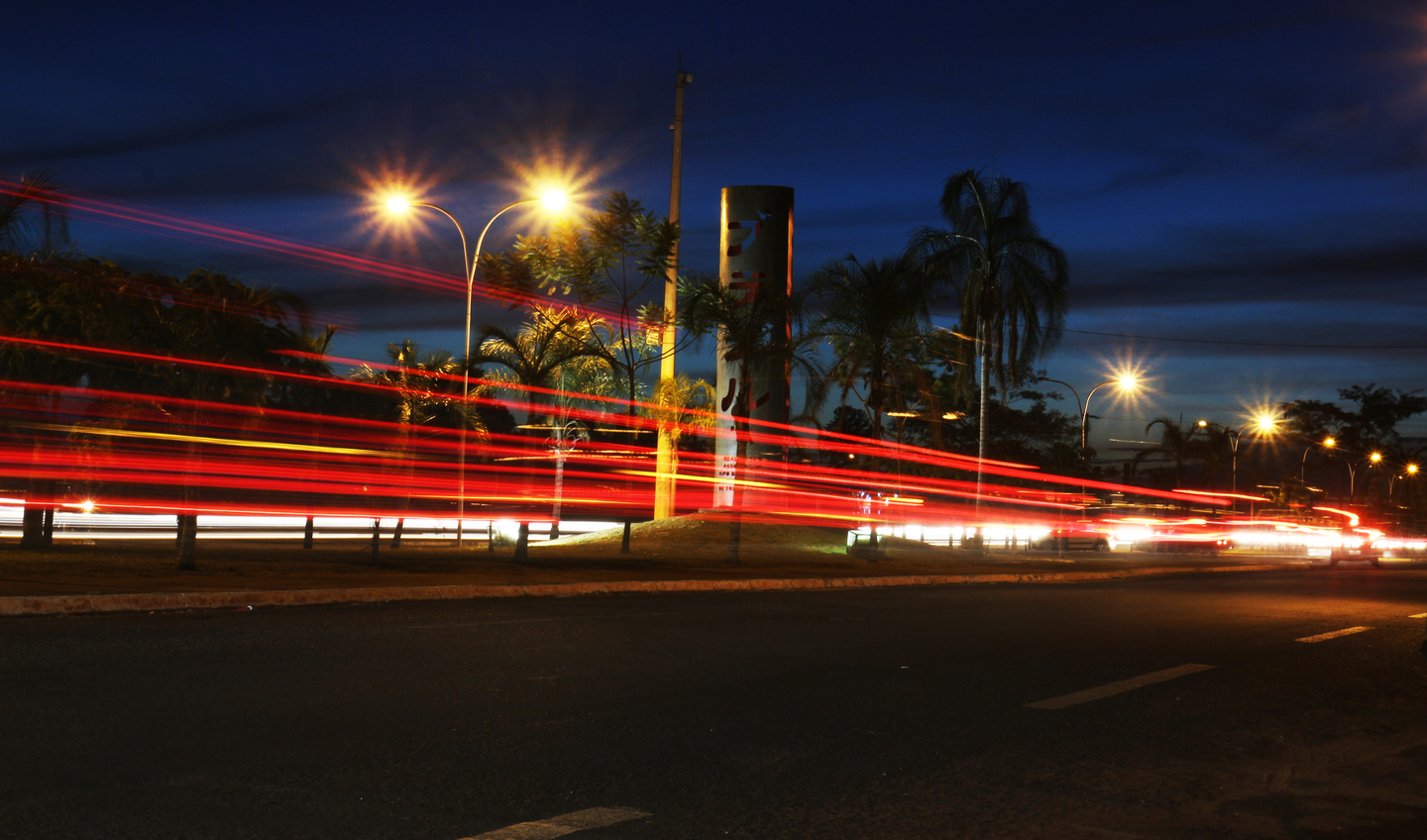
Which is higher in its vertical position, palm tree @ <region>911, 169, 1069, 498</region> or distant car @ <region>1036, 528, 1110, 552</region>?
palm tree @ <region>911, 169, 1069, 498</region>

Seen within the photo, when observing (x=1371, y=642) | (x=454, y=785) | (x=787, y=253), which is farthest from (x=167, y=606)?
(x=787, y=253)

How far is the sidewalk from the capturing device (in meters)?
12.8

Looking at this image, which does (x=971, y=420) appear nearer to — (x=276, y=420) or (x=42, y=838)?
(x=276, y=420)

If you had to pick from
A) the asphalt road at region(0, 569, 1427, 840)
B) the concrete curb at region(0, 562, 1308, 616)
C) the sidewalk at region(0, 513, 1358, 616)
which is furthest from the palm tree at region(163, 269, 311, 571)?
the asphalt road at region(0, 569, 1427, 840)

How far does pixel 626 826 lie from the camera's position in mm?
5012

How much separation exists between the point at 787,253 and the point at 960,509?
Answer: 2590cm

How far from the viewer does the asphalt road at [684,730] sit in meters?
5.21

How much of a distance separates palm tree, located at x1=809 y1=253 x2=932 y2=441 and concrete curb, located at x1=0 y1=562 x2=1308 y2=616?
6511 millimetres

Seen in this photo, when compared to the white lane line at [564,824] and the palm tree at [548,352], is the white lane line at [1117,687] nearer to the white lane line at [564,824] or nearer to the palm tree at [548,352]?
the white lane line at [564,824]

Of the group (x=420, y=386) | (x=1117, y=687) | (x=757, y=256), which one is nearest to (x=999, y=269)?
(x=757, y=256)

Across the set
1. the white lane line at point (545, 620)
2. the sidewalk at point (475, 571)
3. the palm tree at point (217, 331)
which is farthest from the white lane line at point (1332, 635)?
the palm tree at point (217, 331)

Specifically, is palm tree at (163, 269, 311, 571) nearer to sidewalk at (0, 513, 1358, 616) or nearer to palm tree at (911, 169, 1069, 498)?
sidewalk at (0, 513, 1358, 616)

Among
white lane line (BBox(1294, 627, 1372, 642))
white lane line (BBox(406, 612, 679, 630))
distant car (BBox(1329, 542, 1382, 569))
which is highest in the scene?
distant car (BBox(1329, 542, 1382, 569))

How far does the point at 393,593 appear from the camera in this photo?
46.9 ft
